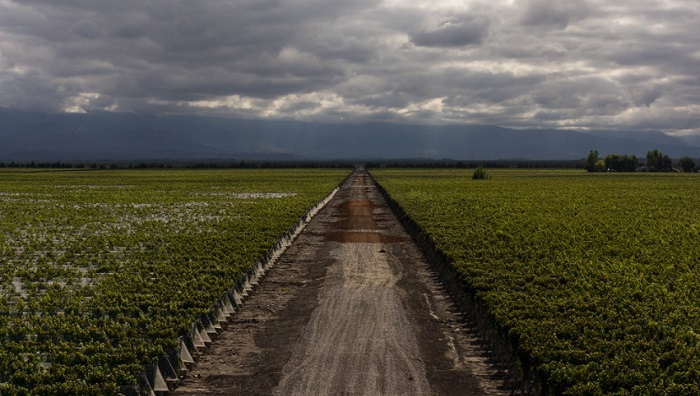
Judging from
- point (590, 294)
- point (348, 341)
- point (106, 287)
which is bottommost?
point (348, 341)

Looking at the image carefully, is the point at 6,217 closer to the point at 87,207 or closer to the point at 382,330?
the point at 87,207

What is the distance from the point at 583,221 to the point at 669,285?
1906cm

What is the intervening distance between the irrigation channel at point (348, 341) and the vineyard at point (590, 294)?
1.12 meters

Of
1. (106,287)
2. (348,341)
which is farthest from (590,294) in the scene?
(106,287)

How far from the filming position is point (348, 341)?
1456 cm

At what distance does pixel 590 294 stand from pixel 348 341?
7.34 metres

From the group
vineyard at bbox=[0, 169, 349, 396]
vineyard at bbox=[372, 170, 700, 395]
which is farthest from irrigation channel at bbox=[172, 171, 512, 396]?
vineyard at bbox=[0, 169, 349, 396]

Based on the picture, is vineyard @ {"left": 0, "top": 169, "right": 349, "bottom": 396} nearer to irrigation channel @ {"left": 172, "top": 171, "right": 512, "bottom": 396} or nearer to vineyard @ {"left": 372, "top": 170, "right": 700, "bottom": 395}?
irrigation channel @ {"left": 172, "top": 171, "right": 512, "bottom": 396}

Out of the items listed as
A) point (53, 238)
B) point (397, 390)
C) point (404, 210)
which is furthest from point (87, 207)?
point (397, 390)

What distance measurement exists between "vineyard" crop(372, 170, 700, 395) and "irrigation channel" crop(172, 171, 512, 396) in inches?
44.1

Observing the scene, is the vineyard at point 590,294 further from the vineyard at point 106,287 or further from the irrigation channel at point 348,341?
the vineyard at point 106,287

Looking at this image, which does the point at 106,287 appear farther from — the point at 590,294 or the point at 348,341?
the point at 590,294

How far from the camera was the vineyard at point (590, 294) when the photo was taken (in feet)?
37.7

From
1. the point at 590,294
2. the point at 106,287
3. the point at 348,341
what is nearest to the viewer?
the point at 348,341
